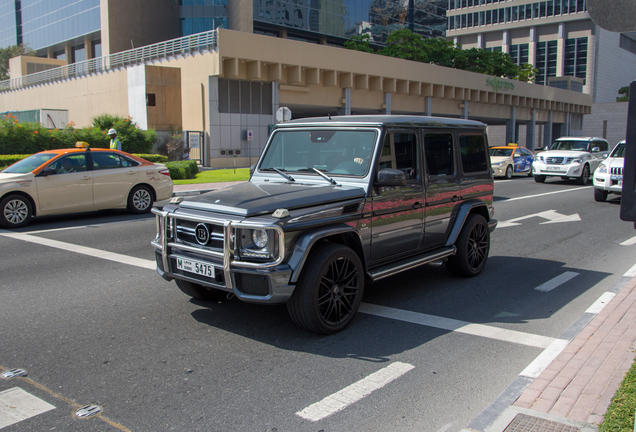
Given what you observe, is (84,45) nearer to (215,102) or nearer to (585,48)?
(215,102)

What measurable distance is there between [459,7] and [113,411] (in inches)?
4443

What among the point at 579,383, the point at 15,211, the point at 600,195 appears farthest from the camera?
the point at 600,195

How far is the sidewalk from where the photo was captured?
3.35 m

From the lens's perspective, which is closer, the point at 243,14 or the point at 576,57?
the point at 243,14

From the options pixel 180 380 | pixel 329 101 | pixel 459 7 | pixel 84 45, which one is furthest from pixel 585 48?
pixel 180 380

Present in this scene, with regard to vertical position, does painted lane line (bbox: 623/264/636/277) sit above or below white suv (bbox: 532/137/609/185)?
below

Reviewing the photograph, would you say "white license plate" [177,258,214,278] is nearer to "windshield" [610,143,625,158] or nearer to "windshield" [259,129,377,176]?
"windshield" [259,129,377,176]

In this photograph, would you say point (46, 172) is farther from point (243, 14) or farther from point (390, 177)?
point (243, 14)

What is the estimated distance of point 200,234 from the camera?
4.88 m

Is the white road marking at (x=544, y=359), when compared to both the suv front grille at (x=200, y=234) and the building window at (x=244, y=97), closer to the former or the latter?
the suv front grille at (x=200, y=234)

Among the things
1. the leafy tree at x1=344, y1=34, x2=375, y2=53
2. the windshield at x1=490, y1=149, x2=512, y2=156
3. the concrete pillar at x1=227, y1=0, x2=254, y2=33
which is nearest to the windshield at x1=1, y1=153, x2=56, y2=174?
the windshield at x1=490, y1=149, x2=512, y2=156

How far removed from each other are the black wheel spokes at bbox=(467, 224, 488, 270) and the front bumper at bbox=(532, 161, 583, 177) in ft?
53.5

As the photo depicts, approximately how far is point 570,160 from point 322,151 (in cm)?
1902

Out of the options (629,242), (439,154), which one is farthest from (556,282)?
(629,242)
